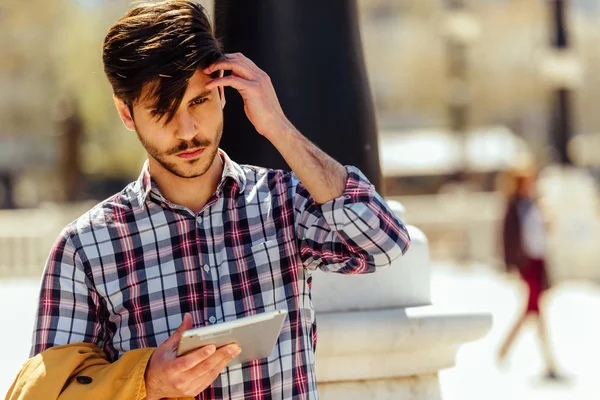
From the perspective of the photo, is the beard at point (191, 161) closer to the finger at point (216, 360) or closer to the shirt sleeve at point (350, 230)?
the shirt sleeve at point (350, 230)

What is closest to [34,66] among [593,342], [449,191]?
[449,191]

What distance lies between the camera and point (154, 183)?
6.38 ft

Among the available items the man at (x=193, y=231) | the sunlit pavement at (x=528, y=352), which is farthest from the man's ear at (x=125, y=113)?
the sunlit pavement at (x=528, y=352)

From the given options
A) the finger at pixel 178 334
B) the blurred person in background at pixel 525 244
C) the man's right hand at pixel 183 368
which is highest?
the finger at pixel 178 334

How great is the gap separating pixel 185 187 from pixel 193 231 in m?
0.09

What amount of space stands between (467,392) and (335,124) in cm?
359

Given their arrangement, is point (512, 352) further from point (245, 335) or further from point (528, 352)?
point (245, 335)

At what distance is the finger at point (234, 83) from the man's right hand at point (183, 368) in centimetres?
44

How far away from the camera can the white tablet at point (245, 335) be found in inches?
64.6

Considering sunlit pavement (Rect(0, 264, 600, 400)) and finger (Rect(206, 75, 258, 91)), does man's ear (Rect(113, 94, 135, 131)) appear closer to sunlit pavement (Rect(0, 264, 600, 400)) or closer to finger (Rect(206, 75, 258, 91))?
finger (Rect(206, 75, 258, 91))

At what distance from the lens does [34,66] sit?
1443 inches

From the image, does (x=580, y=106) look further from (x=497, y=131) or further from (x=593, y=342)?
(x=593, y=342)

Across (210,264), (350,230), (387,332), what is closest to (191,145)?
(210,264)

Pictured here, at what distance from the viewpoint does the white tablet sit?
1.64 metres
